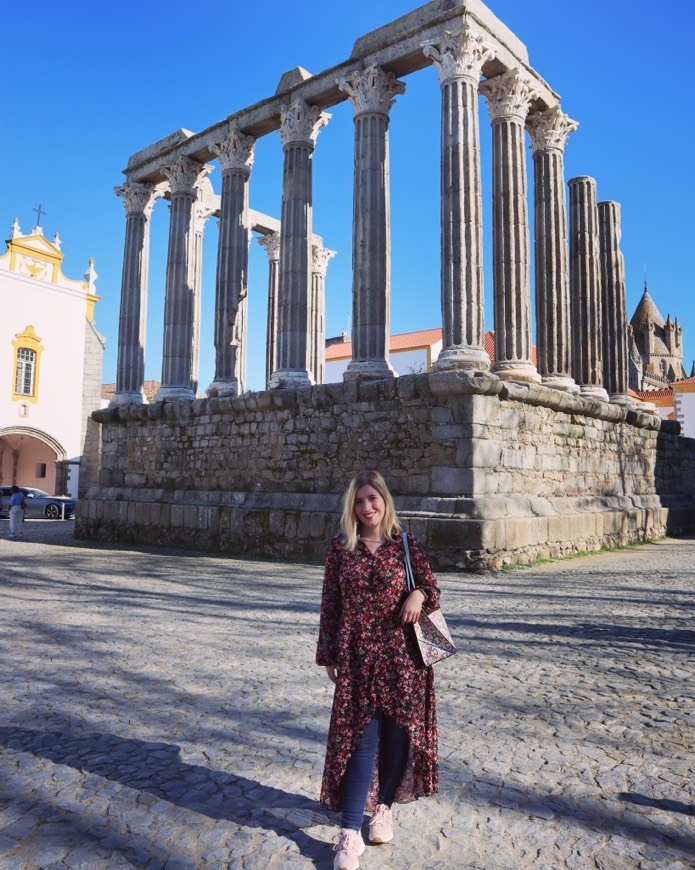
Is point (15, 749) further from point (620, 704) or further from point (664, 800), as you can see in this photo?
point (620, 704)

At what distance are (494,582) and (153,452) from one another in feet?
28.4

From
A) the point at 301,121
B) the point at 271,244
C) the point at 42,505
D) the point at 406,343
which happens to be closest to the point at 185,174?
the point at 301,121

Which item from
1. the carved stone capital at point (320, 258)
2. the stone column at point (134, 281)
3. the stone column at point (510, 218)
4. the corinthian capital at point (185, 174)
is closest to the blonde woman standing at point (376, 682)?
the stone column at point (510, 218)

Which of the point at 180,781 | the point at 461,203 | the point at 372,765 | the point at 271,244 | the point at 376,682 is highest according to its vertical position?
the point at 271,244

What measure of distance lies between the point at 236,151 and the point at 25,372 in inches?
687

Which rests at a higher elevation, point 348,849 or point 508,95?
point 508,95

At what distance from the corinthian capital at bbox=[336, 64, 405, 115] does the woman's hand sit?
11.3 meters

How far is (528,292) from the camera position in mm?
12070

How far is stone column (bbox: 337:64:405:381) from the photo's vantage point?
11.9m

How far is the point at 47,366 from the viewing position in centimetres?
2911

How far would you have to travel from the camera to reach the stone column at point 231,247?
47.7ft

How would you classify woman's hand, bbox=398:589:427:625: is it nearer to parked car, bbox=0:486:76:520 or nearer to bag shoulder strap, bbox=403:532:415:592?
bag shoulder strap, bbox=403:532:415:592

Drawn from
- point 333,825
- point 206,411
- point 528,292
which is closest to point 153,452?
point 206,411

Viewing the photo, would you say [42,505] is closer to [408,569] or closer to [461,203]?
[461,203]
